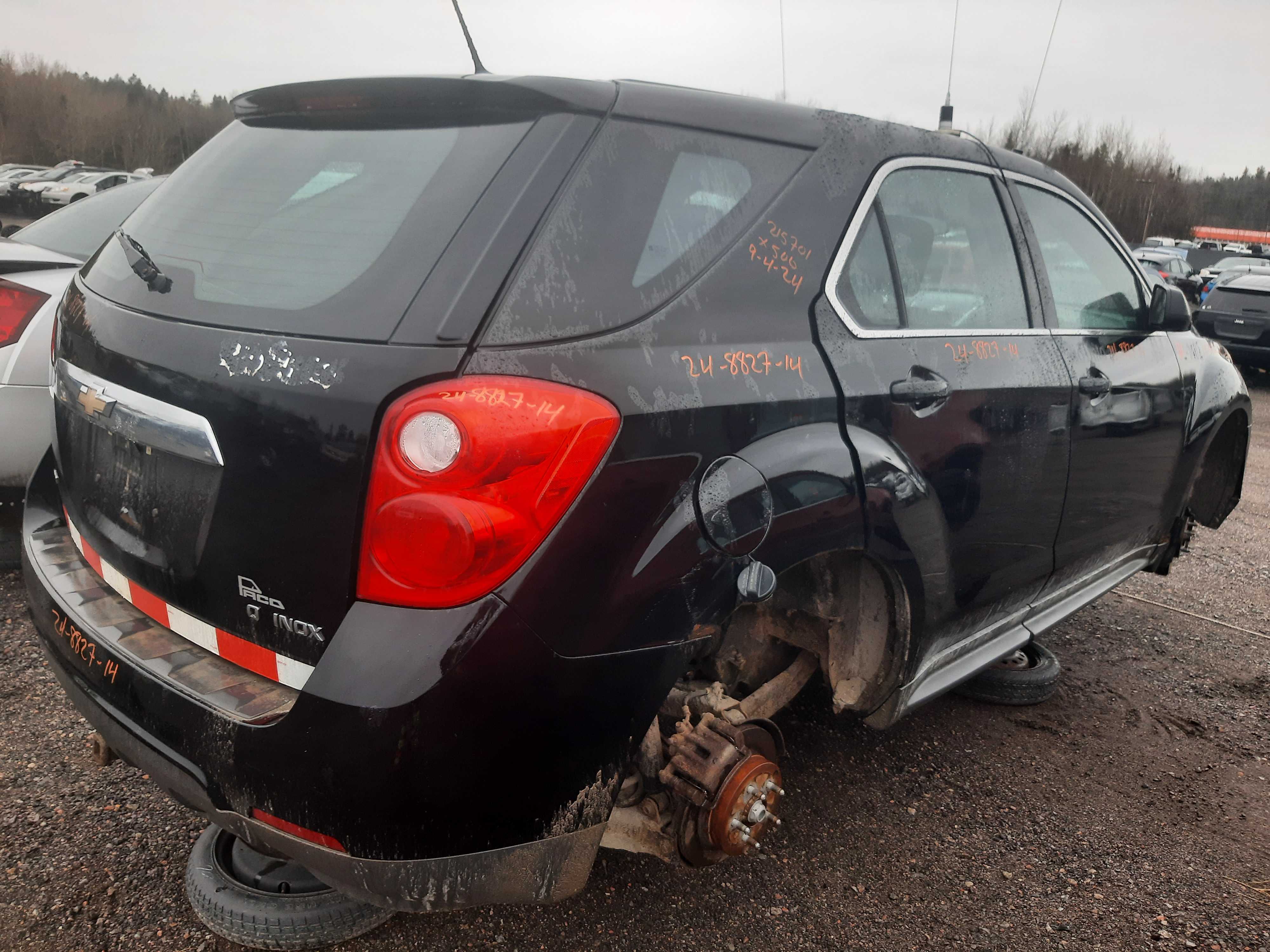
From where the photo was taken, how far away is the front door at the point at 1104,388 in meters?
2.87

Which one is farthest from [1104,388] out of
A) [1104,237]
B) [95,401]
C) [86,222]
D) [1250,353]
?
[1250,353]

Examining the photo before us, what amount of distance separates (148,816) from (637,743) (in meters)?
1.46

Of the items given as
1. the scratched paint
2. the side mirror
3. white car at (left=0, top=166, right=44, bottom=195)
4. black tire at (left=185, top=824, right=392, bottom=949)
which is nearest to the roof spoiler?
the scratched paint

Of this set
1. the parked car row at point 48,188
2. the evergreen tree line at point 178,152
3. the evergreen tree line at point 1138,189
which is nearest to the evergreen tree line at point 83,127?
the evergreen tree line at point 178,152

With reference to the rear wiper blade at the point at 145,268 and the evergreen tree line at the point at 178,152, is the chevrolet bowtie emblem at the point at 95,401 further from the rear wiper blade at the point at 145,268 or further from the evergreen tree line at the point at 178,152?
the evergreen tree line at the point at 178,152

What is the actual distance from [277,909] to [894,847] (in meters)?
1.56

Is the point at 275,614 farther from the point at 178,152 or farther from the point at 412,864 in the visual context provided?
the point at 178,152

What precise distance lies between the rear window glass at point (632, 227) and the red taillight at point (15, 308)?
2535 millimetres

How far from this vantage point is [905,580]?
7.35 feet

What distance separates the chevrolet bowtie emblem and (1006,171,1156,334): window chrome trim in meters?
2.45

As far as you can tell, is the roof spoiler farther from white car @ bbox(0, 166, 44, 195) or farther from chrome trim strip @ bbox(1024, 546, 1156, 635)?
white car @ bbox(0, 166, 44, 195)

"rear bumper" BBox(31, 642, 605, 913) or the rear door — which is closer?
"rear bumper" BBox(31, 642, 605, 913)

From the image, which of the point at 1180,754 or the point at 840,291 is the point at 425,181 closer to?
the point at 840,291

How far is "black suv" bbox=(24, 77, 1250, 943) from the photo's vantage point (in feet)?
4.93
